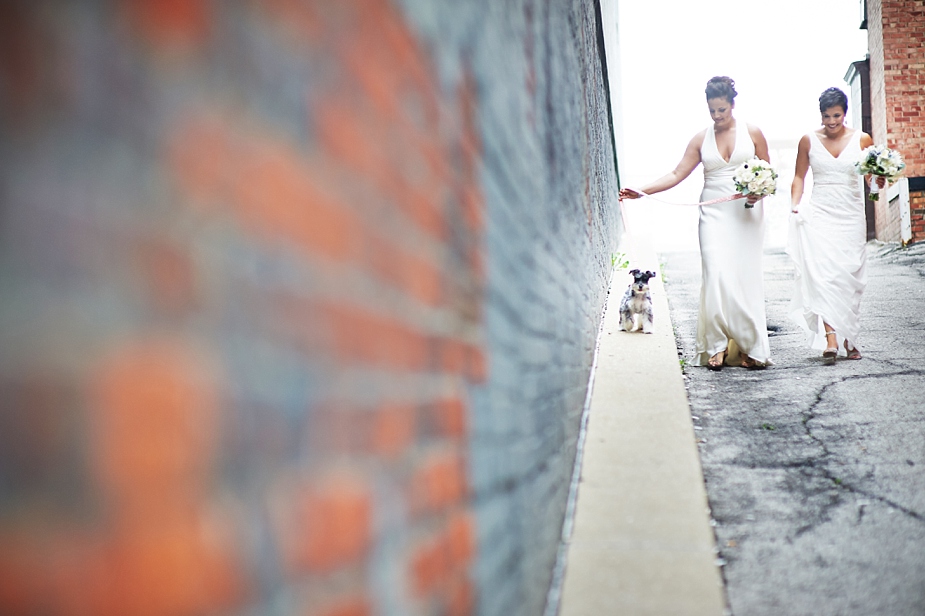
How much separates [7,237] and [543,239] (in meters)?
2.13

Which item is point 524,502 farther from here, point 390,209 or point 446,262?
point 390,209

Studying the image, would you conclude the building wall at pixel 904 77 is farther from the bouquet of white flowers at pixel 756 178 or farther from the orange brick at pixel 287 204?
the orange brick at pixel 287 204

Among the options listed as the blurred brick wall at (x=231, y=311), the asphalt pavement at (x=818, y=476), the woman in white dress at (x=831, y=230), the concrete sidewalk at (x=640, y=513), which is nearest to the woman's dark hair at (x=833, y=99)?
the woman in white dress at (x=831, y=230)

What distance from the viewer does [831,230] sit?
6.41 m

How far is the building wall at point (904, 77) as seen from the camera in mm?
15000

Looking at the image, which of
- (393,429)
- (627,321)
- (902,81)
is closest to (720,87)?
(627,321)

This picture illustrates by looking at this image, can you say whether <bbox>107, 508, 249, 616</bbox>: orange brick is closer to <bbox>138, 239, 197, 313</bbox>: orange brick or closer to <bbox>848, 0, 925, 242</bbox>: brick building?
<bbox>138, 239, 197, 313</bbox>: orange brick

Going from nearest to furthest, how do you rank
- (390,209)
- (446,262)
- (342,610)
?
(342,610), (390,209), (446,262)

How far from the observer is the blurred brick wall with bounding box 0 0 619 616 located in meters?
0.42

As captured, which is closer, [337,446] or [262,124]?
[262,124]

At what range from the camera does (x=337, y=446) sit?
75 cm

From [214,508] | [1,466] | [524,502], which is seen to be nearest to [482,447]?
[524,502]

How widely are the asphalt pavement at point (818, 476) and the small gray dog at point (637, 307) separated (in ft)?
1.69

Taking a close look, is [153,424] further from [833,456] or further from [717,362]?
[717,362]
